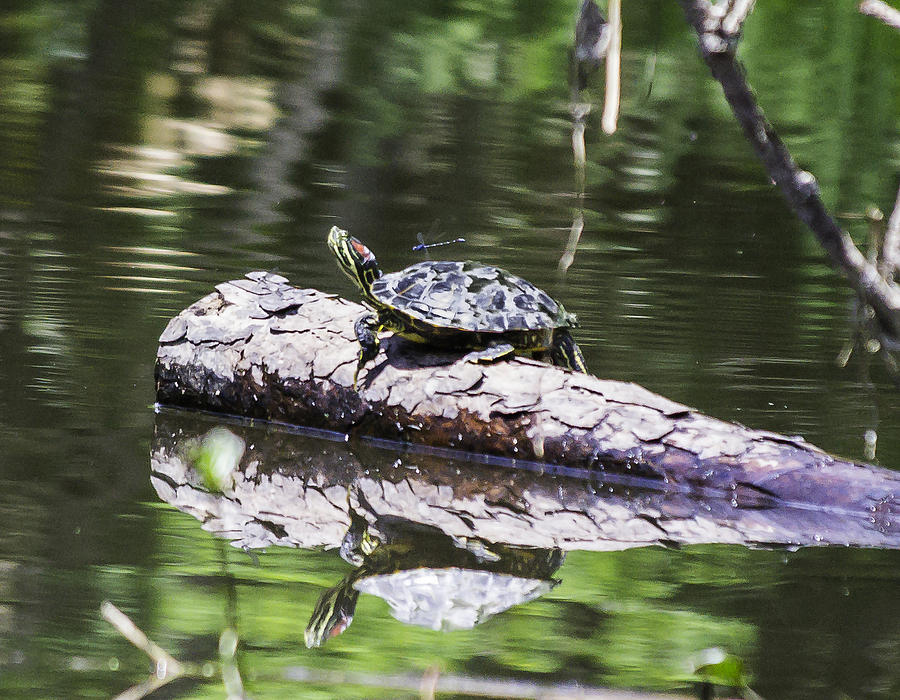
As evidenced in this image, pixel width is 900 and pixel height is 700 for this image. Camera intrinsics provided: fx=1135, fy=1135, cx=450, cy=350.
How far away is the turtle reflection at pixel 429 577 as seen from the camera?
2.59 metres

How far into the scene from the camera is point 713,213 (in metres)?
9.12

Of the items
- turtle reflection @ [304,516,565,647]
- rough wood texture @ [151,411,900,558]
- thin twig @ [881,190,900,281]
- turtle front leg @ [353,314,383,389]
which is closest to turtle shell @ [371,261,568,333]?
turtle front leg @ [353,314,383,389]

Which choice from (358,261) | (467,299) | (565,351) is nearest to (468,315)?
(467,299)

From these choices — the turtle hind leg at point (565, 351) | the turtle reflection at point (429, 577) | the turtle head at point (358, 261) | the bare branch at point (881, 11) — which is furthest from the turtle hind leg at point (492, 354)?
the bare branch at point (881, 11)

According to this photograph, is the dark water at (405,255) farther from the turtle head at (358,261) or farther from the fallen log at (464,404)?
the turtle head at (358,261)

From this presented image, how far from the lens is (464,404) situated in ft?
13.3

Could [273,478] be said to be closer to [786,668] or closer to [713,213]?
[786,668]

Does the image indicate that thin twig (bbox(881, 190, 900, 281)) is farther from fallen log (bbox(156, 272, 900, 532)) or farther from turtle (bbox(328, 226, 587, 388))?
turtle (bbox(328, 226, 587, 388))

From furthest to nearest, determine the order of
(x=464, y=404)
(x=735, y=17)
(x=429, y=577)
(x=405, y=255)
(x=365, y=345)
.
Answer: (x=405, y=255)
(x=365, y=345)
(x=464, y=404)
(x=429, y=577)
(x=735, y=17)

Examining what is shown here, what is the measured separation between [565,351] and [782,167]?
10.3 ft

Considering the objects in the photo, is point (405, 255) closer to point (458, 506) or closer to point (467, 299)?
point (467, 299)

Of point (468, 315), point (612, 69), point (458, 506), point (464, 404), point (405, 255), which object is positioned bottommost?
point (405, 255)

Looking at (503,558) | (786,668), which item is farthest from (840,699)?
(503,558)

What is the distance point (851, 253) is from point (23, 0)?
15.9 meters
